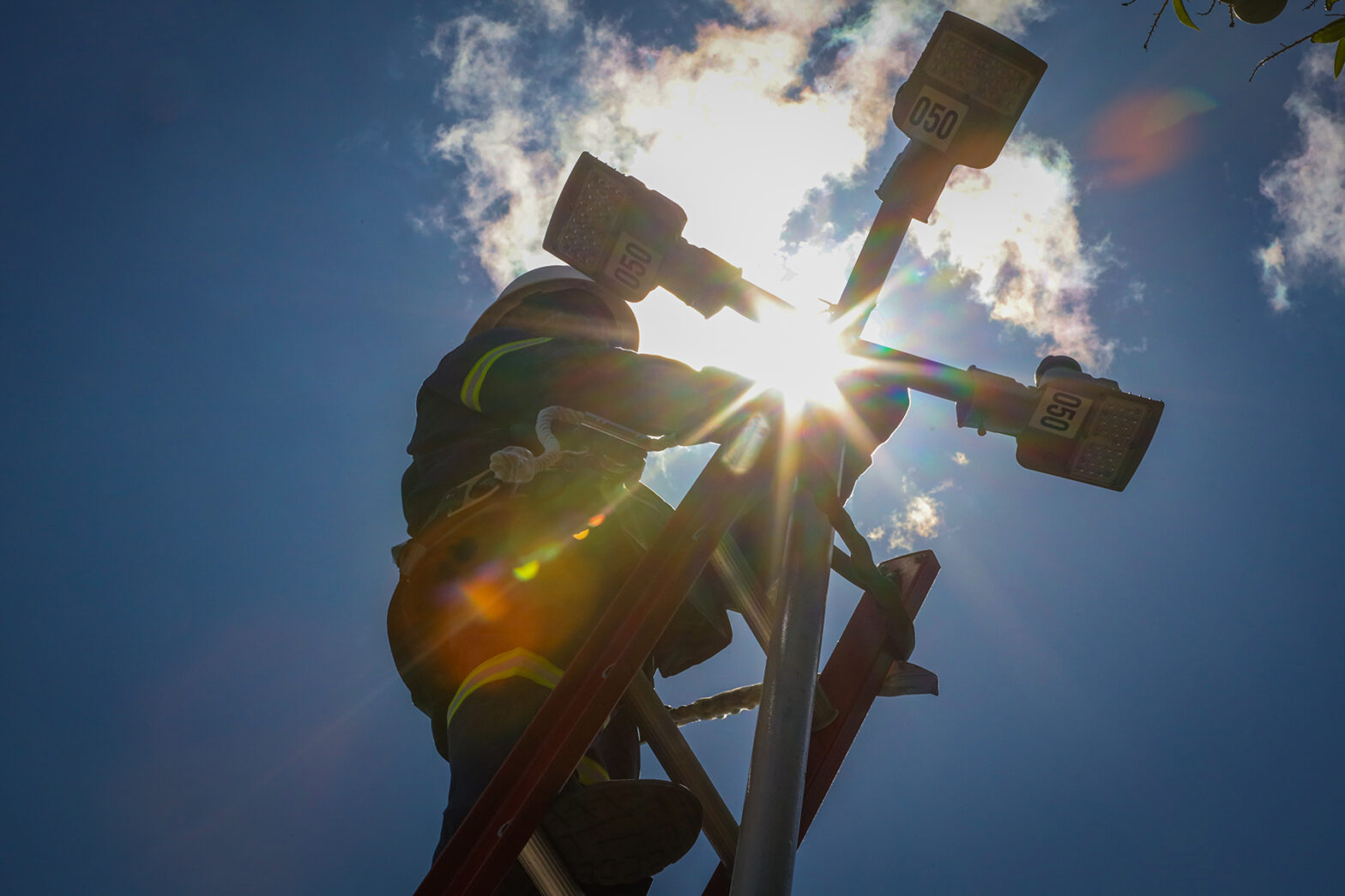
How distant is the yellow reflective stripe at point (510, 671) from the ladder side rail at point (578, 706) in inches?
15.5

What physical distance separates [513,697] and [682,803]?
1.87ft

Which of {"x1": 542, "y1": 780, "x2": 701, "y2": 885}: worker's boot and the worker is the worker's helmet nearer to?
the worker

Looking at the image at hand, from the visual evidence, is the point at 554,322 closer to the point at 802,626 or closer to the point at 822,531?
the point at 822,531

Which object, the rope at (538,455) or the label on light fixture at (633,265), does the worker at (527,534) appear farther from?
the label on light fixture at (633,265)

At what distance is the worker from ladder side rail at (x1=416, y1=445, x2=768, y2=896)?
32 cm

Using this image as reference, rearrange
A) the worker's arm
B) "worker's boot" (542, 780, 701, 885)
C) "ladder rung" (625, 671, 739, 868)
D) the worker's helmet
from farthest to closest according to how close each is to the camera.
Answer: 1. the worker's helmet
2. the worker's arm
3. "ladder rung" (625, 671, 739, 868)
4. "worker's boot" (542, 780, 701, 885)

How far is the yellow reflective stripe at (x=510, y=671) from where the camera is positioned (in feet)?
7.79

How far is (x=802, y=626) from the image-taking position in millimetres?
2246

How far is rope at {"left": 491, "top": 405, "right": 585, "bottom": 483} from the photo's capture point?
247 cm

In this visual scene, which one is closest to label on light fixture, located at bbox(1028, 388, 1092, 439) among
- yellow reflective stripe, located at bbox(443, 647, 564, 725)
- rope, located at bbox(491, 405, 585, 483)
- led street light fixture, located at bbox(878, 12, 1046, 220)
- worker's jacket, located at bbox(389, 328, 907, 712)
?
worker's jacket, located at bbox(389, 328, 907, 712)

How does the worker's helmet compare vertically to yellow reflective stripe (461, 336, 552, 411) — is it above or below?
above

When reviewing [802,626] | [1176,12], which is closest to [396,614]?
[802,626]

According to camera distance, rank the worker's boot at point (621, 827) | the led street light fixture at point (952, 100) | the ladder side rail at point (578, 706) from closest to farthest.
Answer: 1. the ladder side rail at point (578, 706)
2. the worker's boot at point (621, 827)
3. the led street light fixture at point (952, 100)

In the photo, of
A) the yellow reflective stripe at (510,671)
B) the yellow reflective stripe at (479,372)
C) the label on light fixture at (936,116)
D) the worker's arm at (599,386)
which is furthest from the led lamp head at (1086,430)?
the yellow reflective stripe at (510,671)
